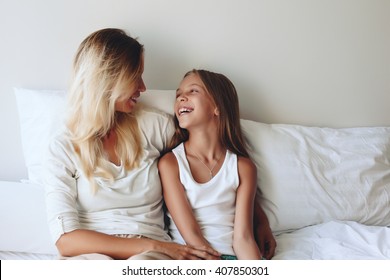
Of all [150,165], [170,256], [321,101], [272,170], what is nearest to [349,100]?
[321,101]

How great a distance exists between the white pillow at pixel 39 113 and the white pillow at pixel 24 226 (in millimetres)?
115

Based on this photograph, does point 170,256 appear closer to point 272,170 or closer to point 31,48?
point 272,170

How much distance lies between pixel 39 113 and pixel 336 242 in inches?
42.8

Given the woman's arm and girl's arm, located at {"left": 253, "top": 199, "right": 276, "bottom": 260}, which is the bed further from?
the woman's arm

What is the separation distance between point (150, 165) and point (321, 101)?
0.83m

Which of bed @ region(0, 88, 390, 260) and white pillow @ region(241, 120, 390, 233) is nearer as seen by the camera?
bed @ region(0, 88, 390, 260)

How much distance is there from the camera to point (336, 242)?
158 centimetres

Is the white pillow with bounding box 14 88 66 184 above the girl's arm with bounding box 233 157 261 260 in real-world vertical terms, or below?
above

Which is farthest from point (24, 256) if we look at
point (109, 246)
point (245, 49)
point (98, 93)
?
point (245, 49)

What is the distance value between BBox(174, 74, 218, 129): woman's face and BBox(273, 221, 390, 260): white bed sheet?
1.63 feet

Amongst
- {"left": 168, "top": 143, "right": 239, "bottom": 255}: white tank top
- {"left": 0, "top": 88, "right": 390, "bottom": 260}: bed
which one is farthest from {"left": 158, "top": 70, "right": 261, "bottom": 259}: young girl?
{"left": 0, "top": 88, "right": 390, "bottom": 260}: bed

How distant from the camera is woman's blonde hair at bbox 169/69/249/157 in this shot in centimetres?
163

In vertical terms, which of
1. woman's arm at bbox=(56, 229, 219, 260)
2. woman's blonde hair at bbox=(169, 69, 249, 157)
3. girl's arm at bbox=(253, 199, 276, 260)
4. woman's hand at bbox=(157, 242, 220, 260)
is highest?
woman's blonde hair at bbox=(169, 69, 249, 157)

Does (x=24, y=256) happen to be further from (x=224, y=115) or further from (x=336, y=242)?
(x=336, y=242)
